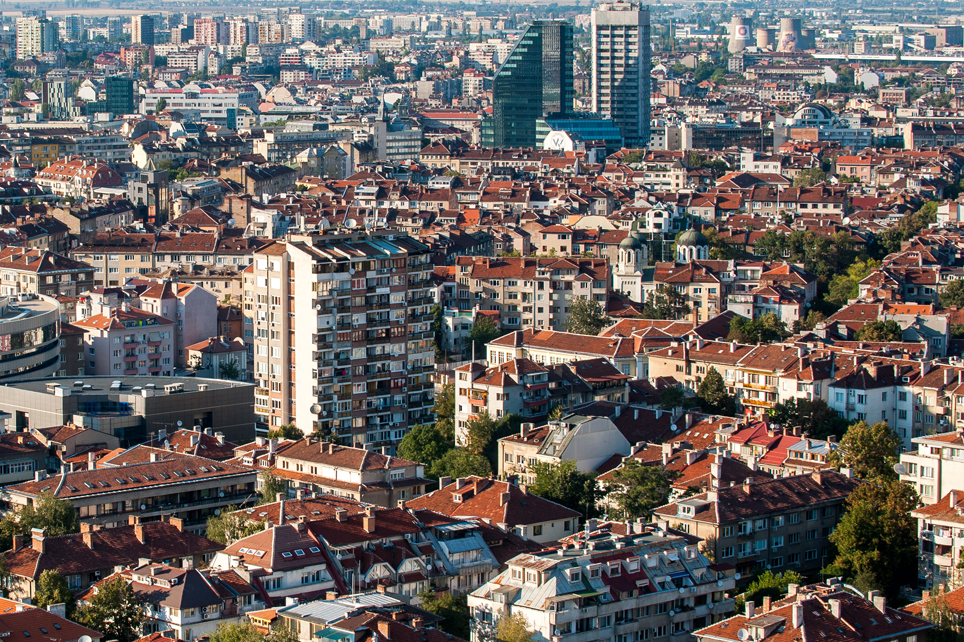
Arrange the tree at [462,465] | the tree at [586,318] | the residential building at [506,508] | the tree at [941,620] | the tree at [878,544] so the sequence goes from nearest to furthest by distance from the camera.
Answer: the tree at [941,620], the tree at [878,544], the residential building at [506,508], the tree at [462,465], the tree at [586,318]

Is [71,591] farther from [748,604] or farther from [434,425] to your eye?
[434,425]

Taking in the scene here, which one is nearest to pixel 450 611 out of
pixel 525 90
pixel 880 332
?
pixel 880 332

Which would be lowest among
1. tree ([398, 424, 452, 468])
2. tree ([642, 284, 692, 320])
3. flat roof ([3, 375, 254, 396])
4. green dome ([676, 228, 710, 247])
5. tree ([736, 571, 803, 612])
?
tree ([736, 571, 803, 612])

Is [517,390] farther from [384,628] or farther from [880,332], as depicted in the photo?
[384,628]

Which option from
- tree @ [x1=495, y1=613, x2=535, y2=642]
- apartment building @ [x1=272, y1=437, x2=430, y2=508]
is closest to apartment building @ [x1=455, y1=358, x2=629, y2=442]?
apartment building @ [x1=272, y1=437, x2=430, y2=508]

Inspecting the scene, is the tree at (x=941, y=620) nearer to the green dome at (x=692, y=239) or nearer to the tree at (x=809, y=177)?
the green dome at (x=692, y=239)

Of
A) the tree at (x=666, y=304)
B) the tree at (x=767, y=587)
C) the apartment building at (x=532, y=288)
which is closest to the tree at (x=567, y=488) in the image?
the tree at (x=767, y=587)

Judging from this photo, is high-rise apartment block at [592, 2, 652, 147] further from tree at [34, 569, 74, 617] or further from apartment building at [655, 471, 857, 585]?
tree at [34, 569, 74, 617]
